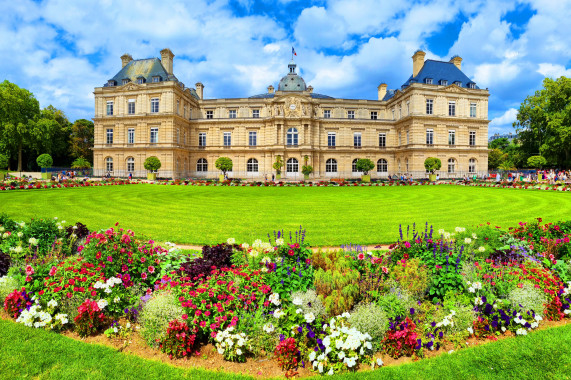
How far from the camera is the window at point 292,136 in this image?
170 feet

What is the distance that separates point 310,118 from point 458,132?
25071mm

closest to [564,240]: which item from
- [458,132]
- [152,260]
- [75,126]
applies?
[152,260]

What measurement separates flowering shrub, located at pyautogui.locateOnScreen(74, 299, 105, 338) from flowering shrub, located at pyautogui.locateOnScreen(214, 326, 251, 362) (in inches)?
74.7

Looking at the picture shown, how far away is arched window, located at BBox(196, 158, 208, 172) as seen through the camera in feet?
183

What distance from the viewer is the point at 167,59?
52.8 meters

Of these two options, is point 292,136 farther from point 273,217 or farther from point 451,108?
point 273,217

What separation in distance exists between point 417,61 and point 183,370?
201ft

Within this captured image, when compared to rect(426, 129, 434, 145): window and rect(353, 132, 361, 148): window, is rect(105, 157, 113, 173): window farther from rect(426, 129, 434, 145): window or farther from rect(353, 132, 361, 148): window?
rect(426, 129, 434, 145): window

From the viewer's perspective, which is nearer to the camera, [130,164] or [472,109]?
[130,164]

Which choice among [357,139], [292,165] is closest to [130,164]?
[292,165]

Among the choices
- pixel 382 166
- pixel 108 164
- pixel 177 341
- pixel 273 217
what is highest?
pixel 108 164

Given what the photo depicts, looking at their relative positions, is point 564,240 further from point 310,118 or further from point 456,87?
point 456,87

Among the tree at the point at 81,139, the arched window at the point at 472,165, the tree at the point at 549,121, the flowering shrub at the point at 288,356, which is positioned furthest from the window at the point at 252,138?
the flowering shrub at the point at 288,356

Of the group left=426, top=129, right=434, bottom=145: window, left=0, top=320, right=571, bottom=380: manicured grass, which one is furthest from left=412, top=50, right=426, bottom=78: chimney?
left=0, top=320, right=571, bottom=380: manicured grass
